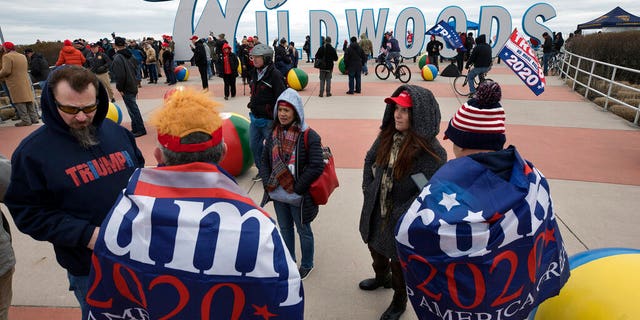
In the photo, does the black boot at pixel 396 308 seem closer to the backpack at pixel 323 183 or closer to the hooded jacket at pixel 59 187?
the backpack at pixel 323 183

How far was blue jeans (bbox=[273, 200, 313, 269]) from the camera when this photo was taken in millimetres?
3346

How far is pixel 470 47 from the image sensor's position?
18.8 m

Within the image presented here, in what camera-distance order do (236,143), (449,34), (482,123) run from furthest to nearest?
(449,34)
(236,143)
(482,123)

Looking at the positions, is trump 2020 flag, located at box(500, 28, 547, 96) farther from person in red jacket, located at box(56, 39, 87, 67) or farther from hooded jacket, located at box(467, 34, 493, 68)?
person in red jacket, located at box(56, 39, 87, 67)

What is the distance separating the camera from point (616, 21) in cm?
3192

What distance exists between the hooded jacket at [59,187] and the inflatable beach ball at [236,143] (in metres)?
3.39

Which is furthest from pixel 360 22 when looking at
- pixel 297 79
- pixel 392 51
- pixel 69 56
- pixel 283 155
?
pixel 283 155

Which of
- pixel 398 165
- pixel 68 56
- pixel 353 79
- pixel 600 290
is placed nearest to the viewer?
pixel 600 290

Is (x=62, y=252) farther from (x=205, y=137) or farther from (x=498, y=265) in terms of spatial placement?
(x=498, y=265)

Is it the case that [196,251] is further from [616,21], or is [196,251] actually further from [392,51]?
[616,21]

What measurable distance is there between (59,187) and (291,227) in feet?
6.25

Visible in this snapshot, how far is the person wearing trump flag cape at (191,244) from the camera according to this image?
1.38 m

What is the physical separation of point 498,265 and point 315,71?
19053mm

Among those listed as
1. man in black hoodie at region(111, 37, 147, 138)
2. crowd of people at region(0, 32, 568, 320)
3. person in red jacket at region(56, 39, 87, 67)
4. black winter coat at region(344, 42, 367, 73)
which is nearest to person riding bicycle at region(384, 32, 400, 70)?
black winter coat at region(344, 42, 367, 73)
